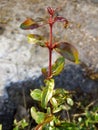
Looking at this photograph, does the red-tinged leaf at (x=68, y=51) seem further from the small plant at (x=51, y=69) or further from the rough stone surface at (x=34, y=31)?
A: the rough stone surface at (x=34, y=31)

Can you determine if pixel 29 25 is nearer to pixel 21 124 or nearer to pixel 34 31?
pixel 21 124

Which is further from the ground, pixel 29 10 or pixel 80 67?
pixel 29 10

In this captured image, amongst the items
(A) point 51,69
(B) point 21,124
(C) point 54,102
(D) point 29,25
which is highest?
(D) point 29,25

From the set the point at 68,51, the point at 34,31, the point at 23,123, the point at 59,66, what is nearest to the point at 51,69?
the point at 59,66

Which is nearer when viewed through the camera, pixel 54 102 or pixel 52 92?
pixel 52 92

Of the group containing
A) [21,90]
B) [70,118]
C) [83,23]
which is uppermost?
[83,23]

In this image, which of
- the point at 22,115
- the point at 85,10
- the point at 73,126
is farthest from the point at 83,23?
the point at 73,126

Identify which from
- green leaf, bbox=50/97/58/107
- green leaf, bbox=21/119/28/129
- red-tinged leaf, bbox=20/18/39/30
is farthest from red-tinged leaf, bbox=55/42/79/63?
green leaf, bbox=21/119/28/129

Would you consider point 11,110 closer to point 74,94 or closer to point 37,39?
point 74,94
